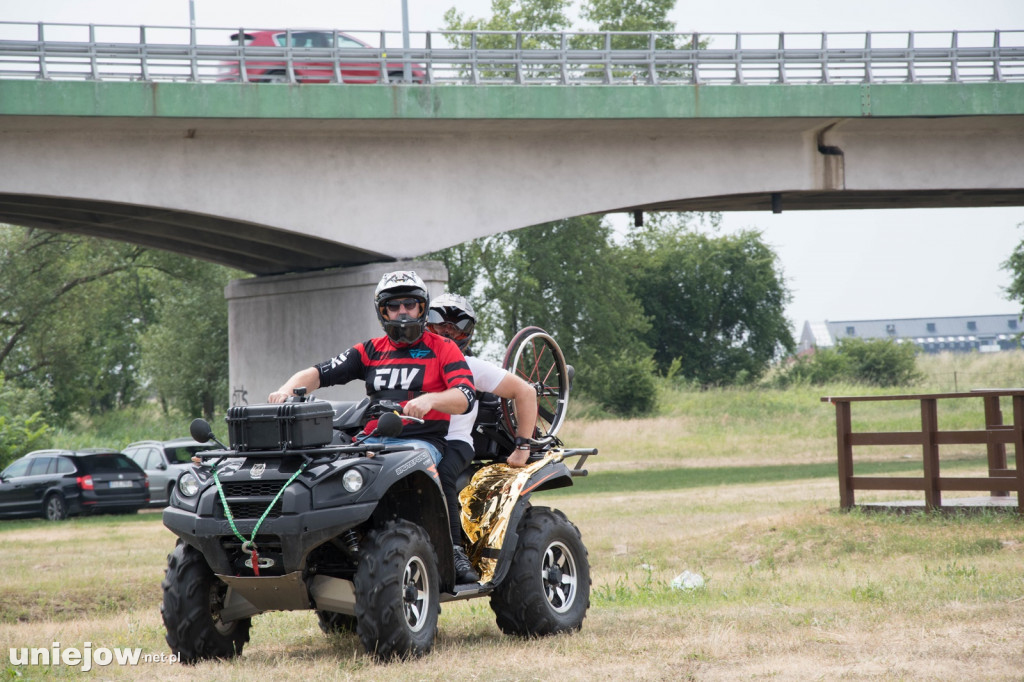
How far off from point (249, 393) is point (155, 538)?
319 inches

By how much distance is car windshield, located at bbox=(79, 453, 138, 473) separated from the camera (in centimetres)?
2602

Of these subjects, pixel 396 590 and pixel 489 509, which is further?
pixel 489 509

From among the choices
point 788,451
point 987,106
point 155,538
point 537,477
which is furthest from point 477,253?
point 537,477

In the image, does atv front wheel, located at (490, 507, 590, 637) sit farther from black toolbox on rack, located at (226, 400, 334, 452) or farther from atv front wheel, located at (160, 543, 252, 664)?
atv front wheel, located at (160, 543, 252, 664)

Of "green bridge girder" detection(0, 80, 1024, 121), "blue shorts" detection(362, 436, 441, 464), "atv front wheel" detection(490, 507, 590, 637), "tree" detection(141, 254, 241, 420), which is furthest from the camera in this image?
"tree" detection(141, 254, 241, 420)

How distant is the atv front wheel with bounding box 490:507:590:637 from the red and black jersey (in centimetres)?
98

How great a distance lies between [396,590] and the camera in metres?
6.65

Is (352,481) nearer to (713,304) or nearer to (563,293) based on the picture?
(563,293)

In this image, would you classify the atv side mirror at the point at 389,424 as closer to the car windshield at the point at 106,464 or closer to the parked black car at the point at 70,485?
the parked black car at the point at 70,485

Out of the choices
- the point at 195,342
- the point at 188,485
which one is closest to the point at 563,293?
the point at 195,342

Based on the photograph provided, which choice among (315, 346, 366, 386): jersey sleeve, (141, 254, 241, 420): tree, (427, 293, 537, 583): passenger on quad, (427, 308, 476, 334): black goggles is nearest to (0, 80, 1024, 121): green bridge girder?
(427, 293, 537, 583): passenger on quad

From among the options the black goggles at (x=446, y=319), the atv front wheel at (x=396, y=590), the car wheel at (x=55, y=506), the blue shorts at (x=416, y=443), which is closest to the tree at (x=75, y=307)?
the car wheel at (x=55, y=506)

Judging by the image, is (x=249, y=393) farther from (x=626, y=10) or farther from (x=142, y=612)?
(x=626, y=10)

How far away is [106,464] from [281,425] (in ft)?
68.6
